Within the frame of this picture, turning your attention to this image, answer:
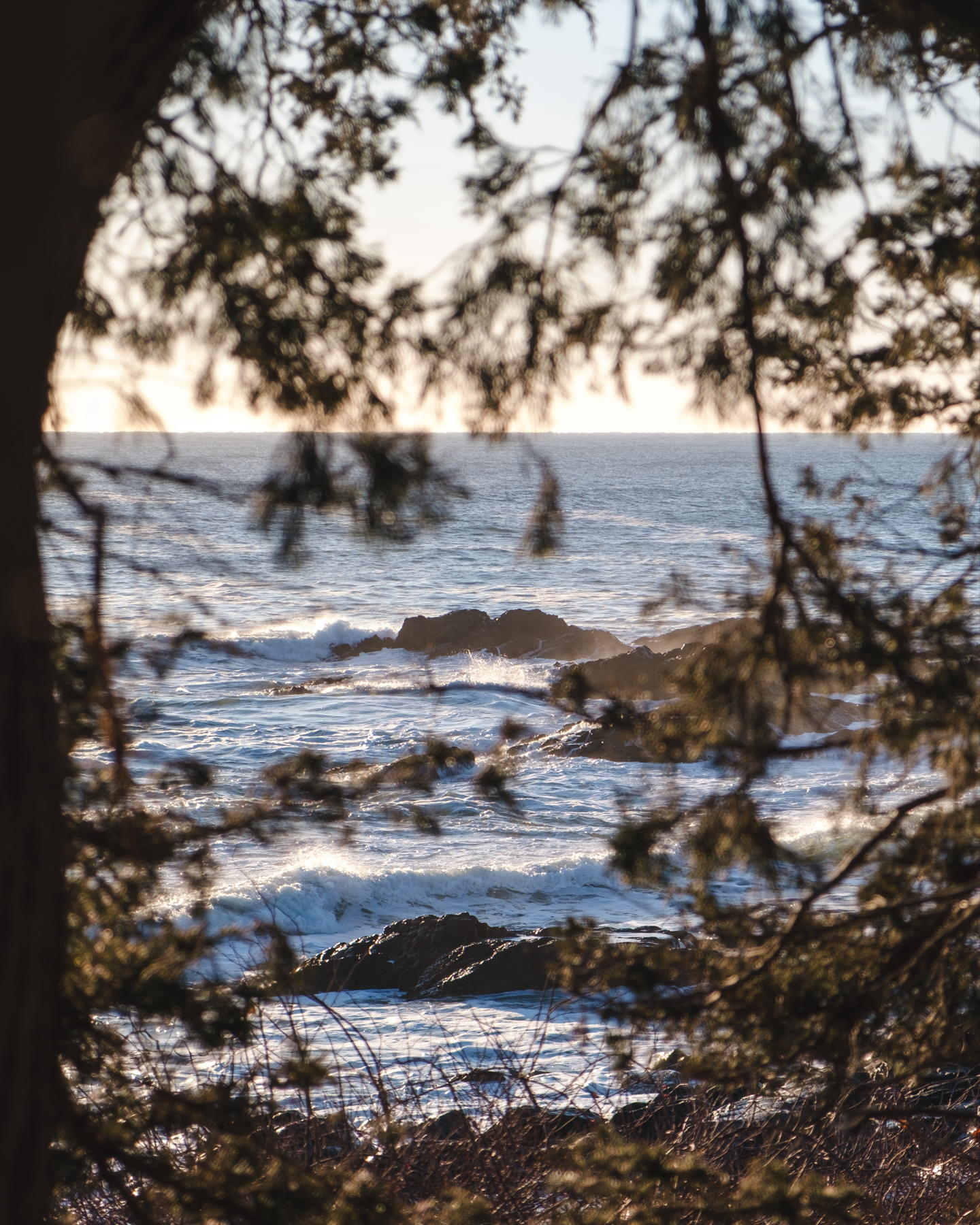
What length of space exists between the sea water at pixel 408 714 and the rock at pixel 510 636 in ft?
2.61

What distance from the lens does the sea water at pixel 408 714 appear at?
335cm

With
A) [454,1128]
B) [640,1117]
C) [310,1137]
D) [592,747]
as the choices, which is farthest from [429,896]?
[310,1137]

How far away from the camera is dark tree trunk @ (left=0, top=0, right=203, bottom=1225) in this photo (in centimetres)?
200

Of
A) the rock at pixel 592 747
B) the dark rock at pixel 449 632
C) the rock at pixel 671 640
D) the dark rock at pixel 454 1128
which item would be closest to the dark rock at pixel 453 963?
the dark rock at pixel 454 1128

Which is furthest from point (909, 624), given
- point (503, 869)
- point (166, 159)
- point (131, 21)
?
point (503, 869)

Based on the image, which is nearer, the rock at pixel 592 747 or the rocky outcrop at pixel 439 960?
the rocky outcrop at pixel 439 960

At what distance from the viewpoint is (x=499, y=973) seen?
9.88 metres

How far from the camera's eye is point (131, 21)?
2.12 metres

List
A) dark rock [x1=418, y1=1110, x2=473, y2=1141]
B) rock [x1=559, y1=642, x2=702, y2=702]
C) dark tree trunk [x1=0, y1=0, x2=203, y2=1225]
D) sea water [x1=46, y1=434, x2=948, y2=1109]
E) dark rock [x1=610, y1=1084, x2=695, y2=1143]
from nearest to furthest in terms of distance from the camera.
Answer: dark tree trunk [x1=0, y1=0, x2=203, y2=1225] < sea water [x1=46, y1=434, x2=948, y2=1109] < dark rock [x1=418, y1=1110, x2=473, y2=1141] < dark rock [x1=610, y1=1084, x2=695, y2=1143] < rock [x1=559, y1=642, x2=702, y2=702]

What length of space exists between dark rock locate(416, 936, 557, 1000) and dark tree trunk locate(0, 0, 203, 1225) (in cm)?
795

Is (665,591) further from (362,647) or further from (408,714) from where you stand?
(362,647)

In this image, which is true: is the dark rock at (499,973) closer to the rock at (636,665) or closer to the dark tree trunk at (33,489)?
the dark tree trunk at (33,489)

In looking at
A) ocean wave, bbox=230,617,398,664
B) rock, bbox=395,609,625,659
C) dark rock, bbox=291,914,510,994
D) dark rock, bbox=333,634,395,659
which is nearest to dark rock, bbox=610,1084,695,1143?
dark rock, bbox=291,914,510,994

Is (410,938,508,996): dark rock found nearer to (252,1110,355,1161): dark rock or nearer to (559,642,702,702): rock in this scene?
(252,1110,355,1161): dark rock
